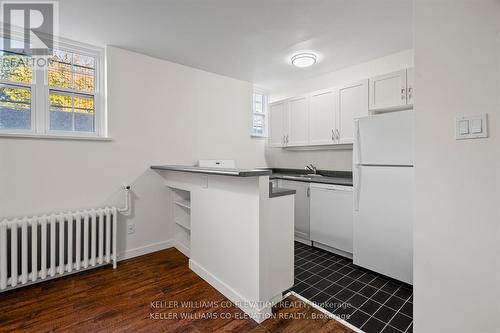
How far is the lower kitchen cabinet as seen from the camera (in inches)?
128

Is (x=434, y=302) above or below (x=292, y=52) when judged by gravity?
below

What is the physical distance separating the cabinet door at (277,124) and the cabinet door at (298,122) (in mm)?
136

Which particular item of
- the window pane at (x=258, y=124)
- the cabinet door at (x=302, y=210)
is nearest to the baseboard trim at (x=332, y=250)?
the cabinet door at (x=302, y=210)

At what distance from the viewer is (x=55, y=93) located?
2.57 metres

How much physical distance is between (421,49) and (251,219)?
4.87 feet

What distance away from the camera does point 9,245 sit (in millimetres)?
2205

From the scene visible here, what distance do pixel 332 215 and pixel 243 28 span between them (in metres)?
2.35

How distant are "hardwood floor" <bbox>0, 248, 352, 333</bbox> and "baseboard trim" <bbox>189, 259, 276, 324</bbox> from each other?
41mm

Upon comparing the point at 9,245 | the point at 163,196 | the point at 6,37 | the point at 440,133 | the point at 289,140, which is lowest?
the point at 9,245

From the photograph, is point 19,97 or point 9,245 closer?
point 9,245

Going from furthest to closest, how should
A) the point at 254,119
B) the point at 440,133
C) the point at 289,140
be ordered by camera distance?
the point at 254,119
the point at 289,140
the point at 440,133

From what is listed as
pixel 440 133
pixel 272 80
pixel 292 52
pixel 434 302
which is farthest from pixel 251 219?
pixel 272 80

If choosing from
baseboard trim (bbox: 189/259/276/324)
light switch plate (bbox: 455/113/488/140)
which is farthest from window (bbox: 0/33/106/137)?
light switch plate (bbox: 455/113/488/140)

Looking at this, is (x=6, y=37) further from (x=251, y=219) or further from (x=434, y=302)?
(x=434, y=302)
